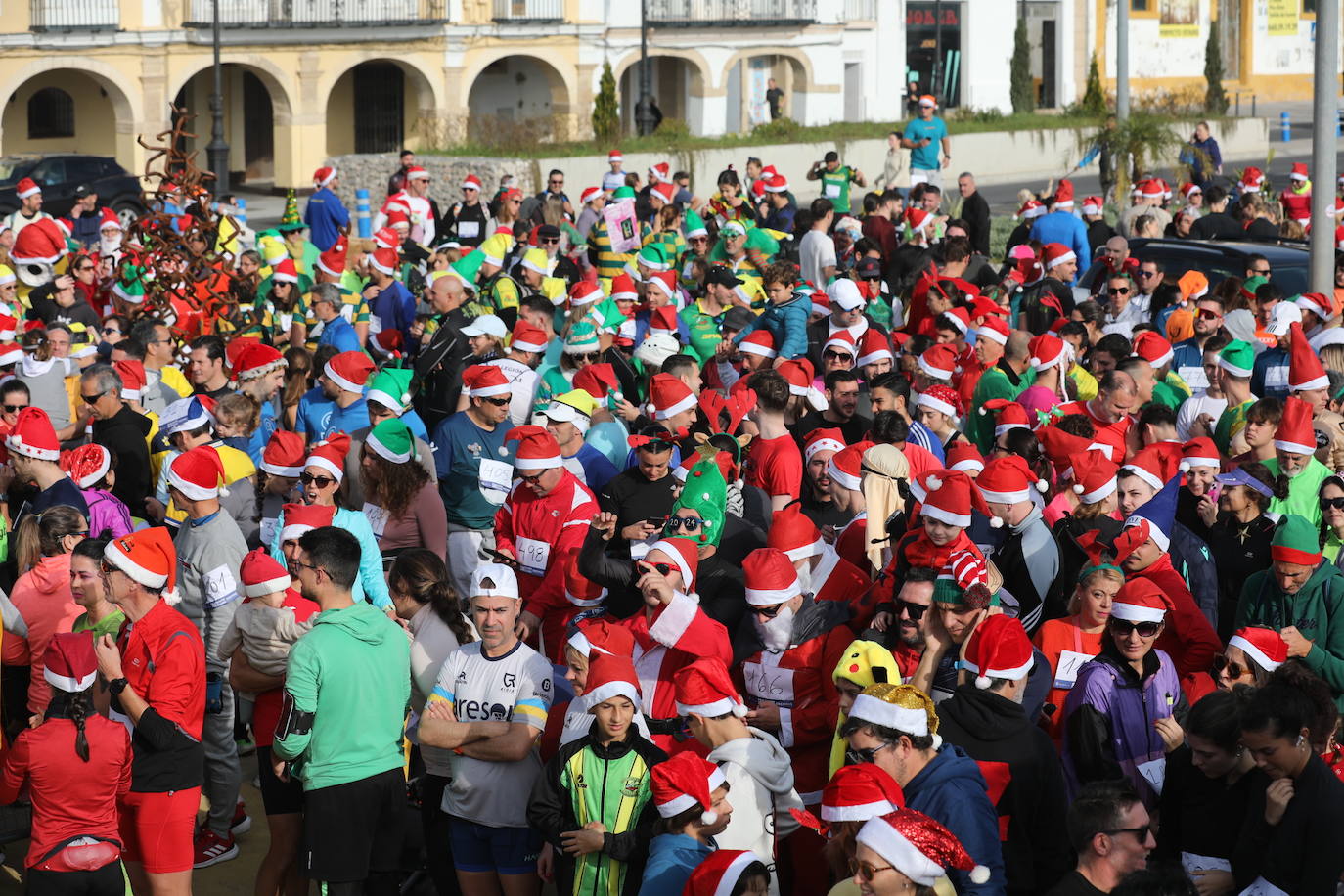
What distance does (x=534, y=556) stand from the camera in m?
8.20

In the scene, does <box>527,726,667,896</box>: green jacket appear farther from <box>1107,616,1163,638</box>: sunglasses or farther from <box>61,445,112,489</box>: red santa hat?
<box>61,445,112,489</box>: red santa hat

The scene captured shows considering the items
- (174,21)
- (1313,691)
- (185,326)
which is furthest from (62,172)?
(1313,691)

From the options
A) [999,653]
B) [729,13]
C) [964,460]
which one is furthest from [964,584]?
[729,13]

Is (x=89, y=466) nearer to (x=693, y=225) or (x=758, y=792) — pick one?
(x=758, y=792)

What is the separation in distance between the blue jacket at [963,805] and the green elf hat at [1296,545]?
2.12m

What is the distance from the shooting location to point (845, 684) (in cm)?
614

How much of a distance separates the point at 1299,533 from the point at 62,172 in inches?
1070

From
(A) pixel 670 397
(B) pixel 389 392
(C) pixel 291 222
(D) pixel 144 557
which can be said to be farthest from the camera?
(C) pixel 291 222

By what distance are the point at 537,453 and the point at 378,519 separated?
37.5 inches

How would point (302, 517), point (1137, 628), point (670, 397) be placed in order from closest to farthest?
1. point (1137, 628)
2. point (302, 517)
3. point (670, 397)

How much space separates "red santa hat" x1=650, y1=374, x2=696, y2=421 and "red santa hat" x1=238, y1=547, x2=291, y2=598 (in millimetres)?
2674

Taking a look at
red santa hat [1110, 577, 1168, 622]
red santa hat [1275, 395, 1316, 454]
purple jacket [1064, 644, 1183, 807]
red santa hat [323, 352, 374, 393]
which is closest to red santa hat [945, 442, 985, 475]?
red santa hat [1275, 395, 1316, 454]

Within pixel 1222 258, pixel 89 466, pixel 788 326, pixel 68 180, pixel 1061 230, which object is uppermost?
pixel 68 180

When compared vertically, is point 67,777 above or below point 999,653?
below
